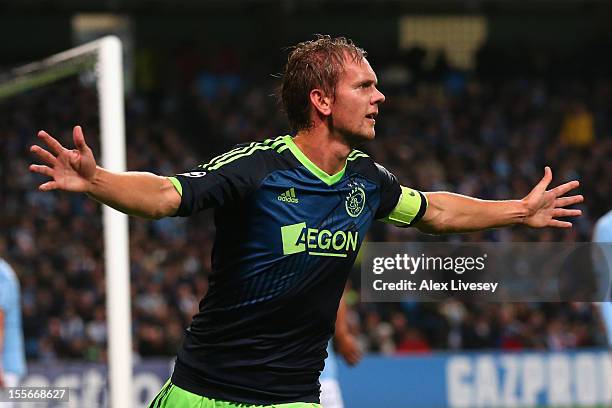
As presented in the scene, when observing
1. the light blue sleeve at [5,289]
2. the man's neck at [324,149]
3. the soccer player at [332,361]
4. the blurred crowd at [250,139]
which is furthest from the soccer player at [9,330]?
the man's neck at [324,149]

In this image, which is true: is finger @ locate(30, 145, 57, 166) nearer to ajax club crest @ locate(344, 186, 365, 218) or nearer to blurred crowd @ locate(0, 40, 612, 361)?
ajax club crest @ locate(344, 186, 365, 218)

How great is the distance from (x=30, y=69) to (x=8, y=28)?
18.5 meters

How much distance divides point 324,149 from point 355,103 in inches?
8.0

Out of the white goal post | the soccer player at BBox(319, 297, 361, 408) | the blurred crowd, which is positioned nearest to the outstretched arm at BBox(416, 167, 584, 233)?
the white goal post

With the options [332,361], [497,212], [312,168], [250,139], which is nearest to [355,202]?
[312,168]

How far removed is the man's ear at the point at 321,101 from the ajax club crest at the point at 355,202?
31cm

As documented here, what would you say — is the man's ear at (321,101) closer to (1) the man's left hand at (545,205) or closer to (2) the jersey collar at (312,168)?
(2) the jersey collar at (312,168)

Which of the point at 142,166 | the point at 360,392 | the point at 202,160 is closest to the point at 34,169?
the point at 360,392

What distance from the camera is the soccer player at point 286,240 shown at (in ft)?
13.8

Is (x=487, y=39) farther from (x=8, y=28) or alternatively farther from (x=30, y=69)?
(x=30, y=69)

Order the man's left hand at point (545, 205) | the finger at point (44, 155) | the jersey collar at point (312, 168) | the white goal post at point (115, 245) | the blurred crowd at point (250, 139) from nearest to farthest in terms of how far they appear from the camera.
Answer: the finger at point (44, 155)
the jersey collar at point (312, 168)
the man's left hand at point (545, 205)
the white goal post at point (115, 245)
the blurred crowd at point (250, 139)

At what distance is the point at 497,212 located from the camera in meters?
4.83

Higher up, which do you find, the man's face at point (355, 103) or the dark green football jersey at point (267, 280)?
the man's face at point (355, 103)

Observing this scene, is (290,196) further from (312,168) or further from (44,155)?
(44,155)
